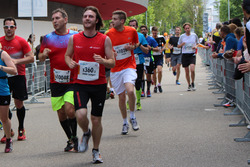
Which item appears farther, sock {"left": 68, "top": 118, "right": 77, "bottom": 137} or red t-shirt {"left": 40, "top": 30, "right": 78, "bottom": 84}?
sock {"left": 68, "top": 118, "right": 77, "bottom": 137}

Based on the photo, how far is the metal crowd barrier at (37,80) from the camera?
48.5 feet

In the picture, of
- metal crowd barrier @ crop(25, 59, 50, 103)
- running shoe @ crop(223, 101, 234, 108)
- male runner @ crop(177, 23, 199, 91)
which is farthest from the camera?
male runner @ crop(177, 23, 199, 91)

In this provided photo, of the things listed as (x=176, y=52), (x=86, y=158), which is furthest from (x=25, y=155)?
(x=176, y=52)

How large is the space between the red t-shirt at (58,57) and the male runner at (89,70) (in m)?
0.71

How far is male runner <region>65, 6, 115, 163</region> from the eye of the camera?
635 cm

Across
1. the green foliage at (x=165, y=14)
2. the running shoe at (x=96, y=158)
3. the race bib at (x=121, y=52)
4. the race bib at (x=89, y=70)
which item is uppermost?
the green foliage at (x=165, y=14)

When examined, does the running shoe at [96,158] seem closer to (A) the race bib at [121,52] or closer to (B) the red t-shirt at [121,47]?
(B) the red t-shirt at [121,47]

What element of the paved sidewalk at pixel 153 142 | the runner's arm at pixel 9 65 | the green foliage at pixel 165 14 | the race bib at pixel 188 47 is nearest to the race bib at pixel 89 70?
the paved sidewalk at pixel 153 142

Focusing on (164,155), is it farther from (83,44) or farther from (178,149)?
(83,44)

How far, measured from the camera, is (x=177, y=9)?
299 feet

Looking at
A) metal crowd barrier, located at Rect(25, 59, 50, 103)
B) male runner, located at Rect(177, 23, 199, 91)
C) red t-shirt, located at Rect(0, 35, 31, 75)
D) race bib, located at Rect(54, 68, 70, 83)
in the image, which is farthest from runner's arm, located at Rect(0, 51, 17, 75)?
male runner, located at Rect(177, 23, 199, 91)

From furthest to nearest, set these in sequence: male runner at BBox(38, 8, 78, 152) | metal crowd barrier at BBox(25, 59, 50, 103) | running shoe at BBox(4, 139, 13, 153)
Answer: metal crowd barrier at BBox(25, 59, 50, 103) < running shoe at BBox(4, 139, 13, 153) < male runner at BBox(38, 8, 78, 152)

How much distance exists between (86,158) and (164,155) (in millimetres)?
1042

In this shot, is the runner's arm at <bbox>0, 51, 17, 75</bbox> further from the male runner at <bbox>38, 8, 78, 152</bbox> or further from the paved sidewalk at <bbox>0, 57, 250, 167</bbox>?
the paved sidewalk at <bbox>0, 57, 250, 167</bbox>
